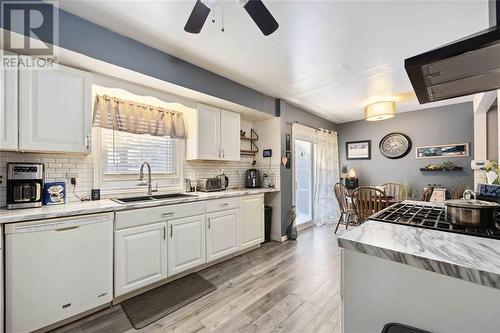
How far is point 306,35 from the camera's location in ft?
6.34

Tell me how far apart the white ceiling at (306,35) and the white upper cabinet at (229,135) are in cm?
54

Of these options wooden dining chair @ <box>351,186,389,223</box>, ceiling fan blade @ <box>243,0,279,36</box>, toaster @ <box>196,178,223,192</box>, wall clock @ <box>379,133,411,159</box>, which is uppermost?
ceiling fan blade @ <box>243,0,279,36</box>

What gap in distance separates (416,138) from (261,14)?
14.9 ft

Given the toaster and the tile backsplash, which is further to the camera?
the toaster

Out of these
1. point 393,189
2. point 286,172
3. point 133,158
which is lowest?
point 393,189

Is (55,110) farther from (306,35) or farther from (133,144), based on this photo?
(306,35)

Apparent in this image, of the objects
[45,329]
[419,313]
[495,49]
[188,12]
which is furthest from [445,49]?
[45,329]

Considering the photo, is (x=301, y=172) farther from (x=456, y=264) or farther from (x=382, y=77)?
(x=456, y=264)

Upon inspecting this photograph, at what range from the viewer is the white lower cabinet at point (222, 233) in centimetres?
257

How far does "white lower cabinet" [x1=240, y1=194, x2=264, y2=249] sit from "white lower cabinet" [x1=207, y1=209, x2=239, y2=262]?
0.14 metres

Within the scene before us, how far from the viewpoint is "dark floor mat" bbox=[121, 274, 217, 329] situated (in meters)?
1.73

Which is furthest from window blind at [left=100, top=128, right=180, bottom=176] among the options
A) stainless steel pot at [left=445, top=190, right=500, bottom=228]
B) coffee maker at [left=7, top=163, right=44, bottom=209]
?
stainless steel pot at [left=445, top=190, right=500, bottom=228]

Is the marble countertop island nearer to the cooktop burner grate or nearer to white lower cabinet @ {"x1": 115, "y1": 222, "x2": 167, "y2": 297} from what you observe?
the cooktop burner grate

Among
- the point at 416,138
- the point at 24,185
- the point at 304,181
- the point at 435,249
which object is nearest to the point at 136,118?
the point at 24,185
